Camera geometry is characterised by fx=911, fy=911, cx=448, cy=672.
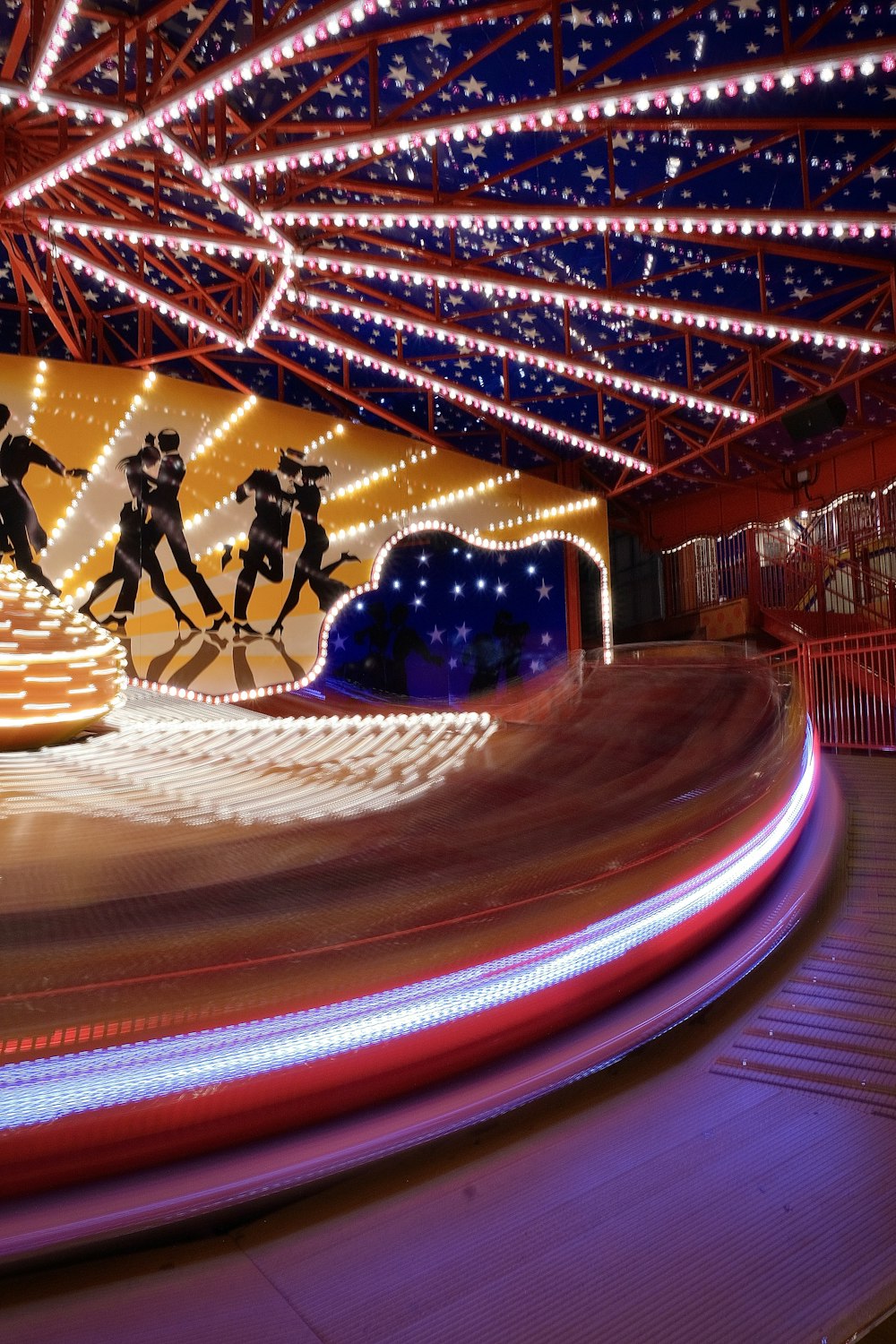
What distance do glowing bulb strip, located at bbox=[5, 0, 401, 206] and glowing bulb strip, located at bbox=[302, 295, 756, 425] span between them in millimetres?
2130

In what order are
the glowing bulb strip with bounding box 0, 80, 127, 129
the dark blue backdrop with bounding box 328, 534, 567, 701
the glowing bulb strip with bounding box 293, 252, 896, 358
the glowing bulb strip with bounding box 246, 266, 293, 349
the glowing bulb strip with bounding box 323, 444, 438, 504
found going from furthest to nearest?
the dark blue backdrop with bounding box 328, 534, 567, 701 < the glowing bulb strip with bounding box 323, 444, 438, 504 < the glowing bulb strip with bounding box 246, 266, 293, 349 < the glowing bulb strip with bounding box 293, 252, 896, 358 < the glowing bulb strip with bounding box 0, 80, 127, 129

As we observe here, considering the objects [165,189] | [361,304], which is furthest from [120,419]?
[361,304]

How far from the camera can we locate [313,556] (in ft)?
30.7

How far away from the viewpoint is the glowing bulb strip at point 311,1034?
126 cm

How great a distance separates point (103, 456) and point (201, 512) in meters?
1.01

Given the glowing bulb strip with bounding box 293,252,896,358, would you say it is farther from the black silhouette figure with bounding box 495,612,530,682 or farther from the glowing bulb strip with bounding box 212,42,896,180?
the black silhouette figure with bounding box 495,612,530,682

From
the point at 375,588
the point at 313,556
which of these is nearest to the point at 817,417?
the point at 375,588

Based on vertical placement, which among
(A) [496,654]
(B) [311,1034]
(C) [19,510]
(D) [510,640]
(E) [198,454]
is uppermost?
(E) [198,454]

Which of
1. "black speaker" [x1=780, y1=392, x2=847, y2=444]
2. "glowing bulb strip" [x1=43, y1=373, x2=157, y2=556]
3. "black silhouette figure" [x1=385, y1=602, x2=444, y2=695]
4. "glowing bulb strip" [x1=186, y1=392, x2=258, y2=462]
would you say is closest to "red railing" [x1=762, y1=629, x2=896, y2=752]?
"black speaker" [x1=780, y1=392, x2=847, y2=444]

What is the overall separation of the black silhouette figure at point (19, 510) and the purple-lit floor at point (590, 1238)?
7.75 m

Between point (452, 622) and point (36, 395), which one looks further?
point (452, 622)

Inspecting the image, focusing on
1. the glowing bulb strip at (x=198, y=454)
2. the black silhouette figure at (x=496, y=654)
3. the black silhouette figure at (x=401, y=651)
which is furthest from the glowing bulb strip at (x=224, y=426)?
the black silhouette figure at (x=496, y=654)

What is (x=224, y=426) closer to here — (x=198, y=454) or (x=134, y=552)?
(x=198, y=454)

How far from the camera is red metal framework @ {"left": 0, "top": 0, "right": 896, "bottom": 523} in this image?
4.77m
